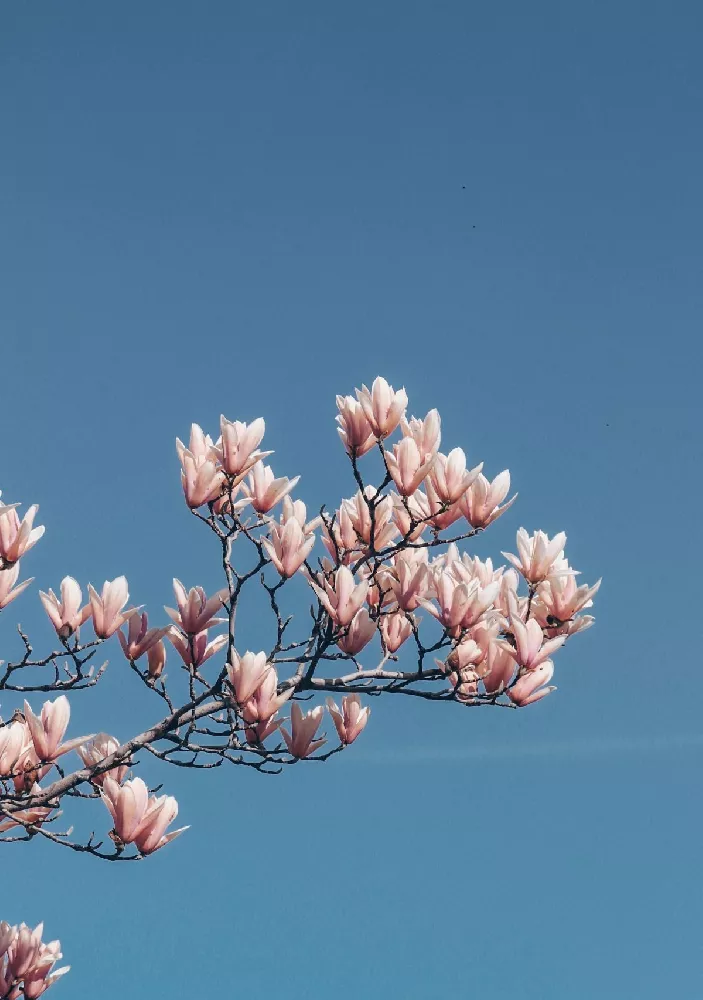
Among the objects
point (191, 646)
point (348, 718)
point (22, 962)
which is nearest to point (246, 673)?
point (191, 646)

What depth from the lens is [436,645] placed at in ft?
13.3

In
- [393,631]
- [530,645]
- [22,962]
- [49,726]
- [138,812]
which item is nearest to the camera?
[138,812]

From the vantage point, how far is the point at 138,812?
149 inches

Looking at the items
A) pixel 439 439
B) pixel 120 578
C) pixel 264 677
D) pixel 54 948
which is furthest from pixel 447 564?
pixel 54 948

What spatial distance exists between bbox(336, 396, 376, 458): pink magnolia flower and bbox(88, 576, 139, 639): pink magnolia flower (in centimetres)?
122

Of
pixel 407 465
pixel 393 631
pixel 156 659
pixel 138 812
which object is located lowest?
pixel 138 812

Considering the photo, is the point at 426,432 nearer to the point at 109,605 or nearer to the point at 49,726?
the point at 109,605

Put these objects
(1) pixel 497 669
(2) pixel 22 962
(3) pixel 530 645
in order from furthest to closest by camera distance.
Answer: (2) pixel 22 962
(1) pixel 497 669
(3) pixel 530 645

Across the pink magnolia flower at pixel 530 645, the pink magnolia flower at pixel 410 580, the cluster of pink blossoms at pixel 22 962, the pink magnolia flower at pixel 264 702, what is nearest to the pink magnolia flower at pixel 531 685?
the pink magnolia flower at pixel 530 645

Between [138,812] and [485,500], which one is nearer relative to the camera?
[138,812]

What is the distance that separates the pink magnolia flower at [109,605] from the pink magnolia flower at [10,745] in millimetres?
552

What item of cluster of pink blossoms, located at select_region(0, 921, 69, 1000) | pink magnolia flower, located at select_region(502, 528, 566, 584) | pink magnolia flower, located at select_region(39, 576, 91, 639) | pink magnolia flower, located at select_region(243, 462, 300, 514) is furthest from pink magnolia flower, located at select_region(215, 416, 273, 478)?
cluster of pink blossoms, located at select_region(0, 921, 69, 1000)

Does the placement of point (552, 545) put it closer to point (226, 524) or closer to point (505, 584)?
point (505, 584)

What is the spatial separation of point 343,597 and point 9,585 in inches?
59.3
